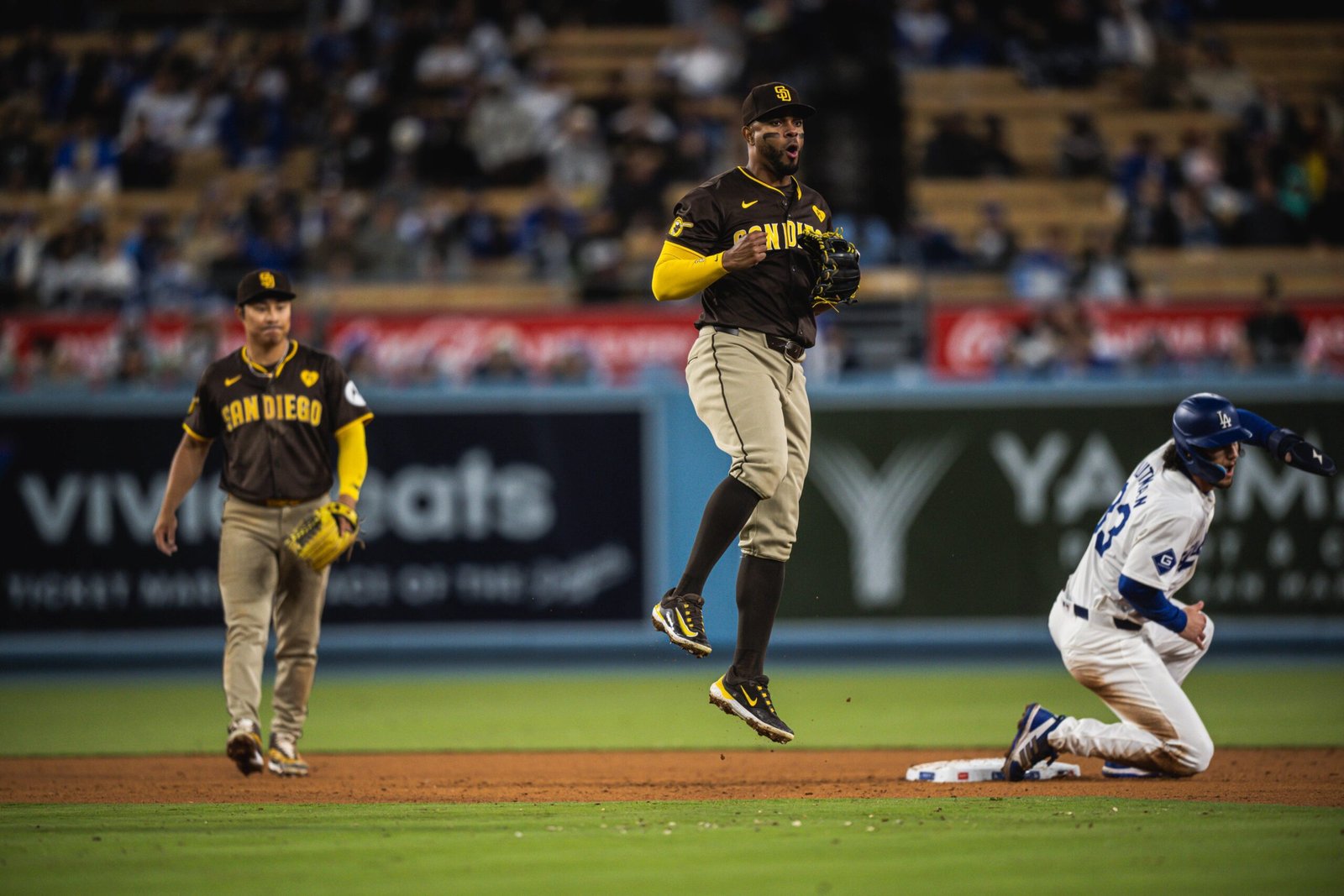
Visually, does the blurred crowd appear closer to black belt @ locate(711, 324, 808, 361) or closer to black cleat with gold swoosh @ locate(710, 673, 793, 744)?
black belt @ locate(711, 324, 808, 361)

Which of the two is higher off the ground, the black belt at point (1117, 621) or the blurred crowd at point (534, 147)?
the blurred crowd at point (534, 147)

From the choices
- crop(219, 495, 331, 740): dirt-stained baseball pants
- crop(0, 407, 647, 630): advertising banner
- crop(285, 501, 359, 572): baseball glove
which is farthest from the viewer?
crop(0, 407, 647, 630): advertising banner

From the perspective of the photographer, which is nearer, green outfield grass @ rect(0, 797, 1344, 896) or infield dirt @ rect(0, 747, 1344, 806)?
green outfield grass @ rect(0, 797, 1344, 896)

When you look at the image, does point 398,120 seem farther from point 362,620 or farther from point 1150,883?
point 1150,883

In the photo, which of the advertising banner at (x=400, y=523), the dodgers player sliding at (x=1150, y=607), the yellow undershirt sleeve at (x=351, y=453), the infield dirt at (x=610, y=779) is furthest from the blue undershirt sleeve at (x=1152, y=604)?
the advertising banner at (x=400, y=523)

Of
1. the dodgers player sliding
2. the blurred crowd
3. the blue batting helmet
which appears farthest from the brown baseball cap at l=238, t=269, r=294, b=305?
the blurred crowd

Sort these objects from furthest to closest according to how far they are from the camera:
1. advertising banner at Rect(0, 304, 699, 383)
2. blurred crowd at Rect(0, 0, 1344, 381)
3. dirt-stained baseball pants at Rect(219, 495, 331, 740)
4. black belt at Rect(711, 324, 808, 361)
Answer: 1. blurred crowd at Rect(0, 0, 1344, 381)
2. advertising banner at Rect(0, 304, 699, 383)
3. dirt-stained baseball pants at Rect(219, 495, 331, 740)
4. black belt at Rect(711, 324, 808, 361)

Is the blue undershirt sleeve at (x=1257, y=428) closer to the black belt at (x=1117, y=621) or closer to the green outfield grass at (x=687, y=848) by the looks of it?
the black belt at (x=1117, y=621)

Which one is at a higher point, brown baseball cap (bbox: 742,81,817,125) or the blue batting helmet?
brown baseball cap (bbox: 742,81,817,125)
